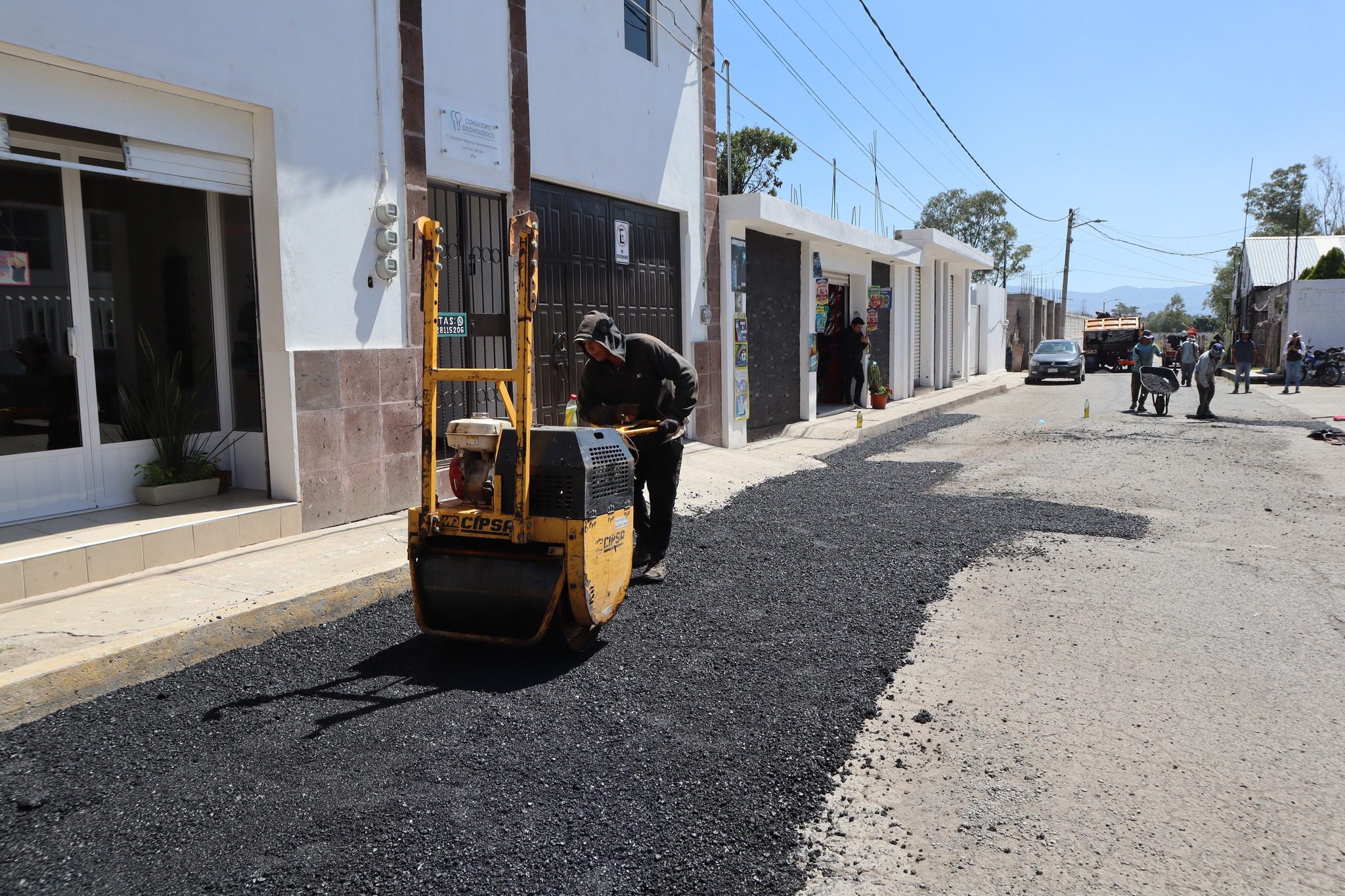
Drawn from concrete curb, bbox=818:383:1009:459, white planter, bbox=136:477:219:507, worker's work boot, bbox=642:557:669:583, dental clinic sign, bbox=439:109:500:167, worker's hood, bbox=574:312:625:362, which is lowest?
worker's work boot, bbox=642:557:669:583

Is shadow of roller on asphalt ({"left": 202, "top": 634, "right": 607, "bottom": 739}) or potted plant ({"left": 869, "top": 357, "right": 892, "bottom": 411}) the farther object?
potted plant ({"left": 869, "top": 357, "right": 892, "bottom": 411})

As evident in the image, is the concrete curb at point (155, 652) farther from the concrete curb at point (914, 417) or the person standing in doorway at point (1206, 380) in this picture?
the person standing in doorway at point (1206, 380)

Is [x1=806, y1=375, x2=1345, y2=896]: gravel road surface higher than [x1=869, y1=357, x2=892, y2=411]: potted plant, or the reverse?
[x1=869, y1=357, x2=892, y2=411]: potted plant

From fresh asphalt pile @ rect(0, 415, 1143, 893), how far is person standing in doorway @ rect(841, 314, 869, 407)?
14.3 meters

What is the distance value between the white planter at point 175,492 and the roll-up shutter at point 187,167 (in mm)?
2191

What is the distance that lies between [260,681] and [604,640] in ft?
5.76

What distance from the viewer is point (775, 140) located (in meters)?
40.9

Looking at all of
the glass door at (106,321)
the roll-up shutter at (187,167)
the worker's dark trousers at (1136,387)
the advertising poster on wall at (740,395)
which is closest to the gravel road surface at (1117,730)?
the glass door at (106,321)

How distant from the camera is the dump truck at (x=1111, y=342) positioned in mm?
39938

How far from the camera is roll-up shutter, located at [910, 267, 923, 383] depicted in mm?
24891

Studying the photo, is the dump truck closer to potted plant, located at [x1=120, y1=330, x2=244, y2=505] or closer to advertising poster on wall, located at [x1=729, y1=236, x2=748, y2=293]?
advertising poster on wall, located at [x1=729, y1=236, x2=748, y2=293]

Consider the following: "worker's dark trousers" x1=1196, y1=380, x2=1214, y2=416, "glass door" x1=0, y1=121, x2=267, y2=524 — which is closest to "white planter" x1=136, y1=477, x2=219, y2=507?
"glass door" x1=0, y1=121, x2=267, y2=524

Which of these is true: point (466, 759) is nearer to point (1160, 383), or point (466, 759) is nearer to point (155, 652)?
point (155, 652)

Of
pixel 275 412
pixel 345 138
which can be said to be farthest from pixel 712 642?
pixel 345 138
